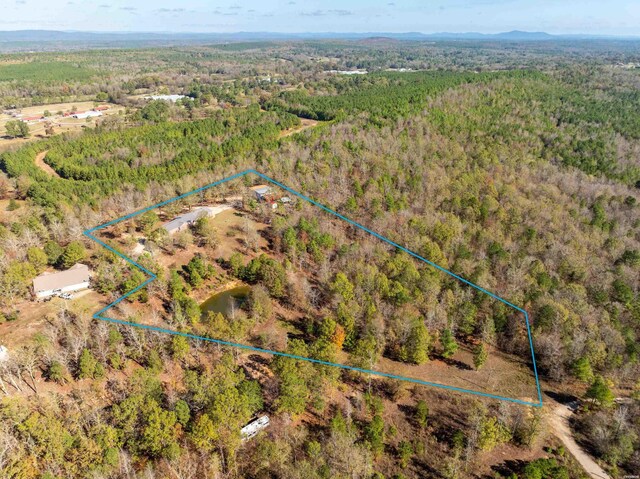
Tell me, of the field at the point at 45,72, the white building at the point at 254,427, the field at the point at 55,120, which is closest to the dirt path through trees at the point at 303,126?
the field at the point at 55,120

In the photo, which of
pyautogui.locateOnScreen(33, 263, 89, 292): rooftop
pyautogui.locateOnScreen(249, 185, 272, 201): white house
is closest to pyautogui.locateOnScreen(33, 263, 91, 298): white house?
pyautogui.locateOnScreen(33, 263, 89, 292): rooftop

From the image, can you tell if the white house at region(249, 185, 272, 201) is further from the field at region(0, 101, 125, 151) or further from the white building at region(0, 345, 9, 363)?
the field at region(0, 101, 125, 151)

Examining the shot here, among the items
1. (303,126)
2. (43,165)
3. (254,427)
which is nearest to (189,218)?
(254,427)

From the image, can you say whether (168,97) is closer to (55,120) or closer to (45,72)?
(55,120)

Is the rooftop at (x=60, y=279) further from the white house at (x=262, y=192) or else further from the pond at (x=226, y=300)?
the white house at (x=262, y=192)

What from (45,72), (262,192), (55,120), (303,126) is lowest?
(55,120)

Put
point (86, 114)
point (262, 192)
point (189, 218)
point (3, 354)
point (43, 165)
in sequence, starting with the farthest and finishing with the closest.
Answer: point (86, 114), point (43, 165), point (262, 192), point (189, 218), point (3, 354)
